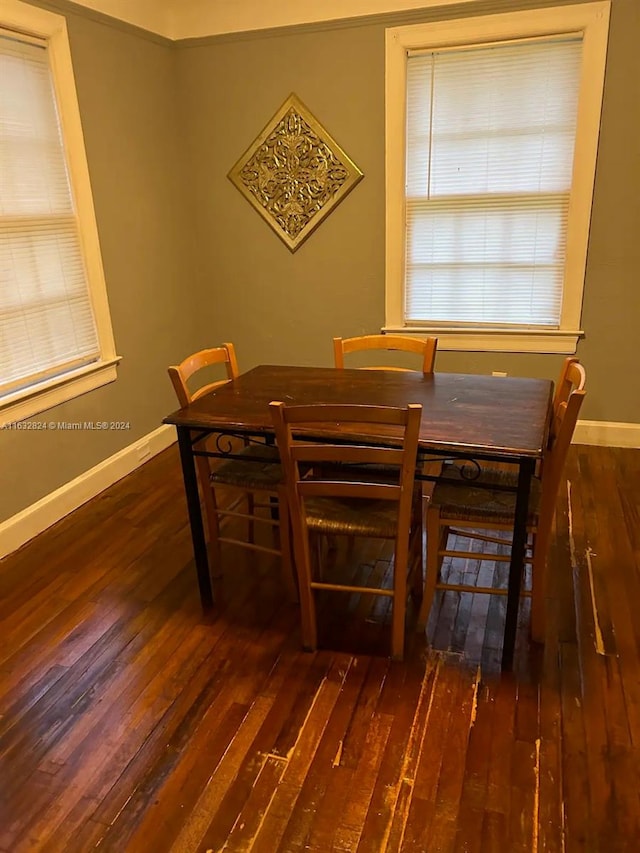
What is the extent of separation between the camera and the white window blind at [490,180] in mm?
3205

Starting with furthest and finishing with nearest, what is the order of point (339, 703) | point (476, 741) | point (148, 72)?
1. point (148, 72)
2. point (339, 703)
3. point (476, 741)

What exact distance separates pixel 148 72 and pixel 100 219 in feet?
3.24

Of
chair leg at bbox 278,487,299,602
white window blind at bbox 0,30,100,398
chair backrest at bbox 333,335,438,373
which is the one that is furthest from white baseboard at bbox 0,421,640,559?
chair backrest at bbox 333,335,438,373

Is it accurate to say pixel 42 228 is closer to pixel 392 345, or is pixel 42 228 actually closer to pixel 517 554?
pixel 392 345

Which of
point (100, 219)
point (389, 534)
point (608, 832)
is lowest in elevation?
point (608, 832)

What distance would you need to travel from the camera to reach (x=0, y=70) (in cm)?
256

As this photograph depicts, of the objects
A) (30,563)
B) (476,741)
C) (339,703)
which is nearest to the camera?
(476,741)

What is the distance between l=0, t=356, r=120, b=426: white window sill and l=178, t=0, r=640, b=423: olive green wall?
1.08 m

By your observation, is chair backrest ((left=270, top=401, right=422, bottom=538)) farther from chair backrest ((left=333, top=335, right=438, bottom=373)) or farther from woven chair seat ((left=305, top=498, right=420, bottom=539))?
chair backrest ((left=333, top=335, right=438, bottom=373))

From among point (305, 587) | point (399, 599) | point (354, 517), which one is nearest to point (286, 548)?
point (305, 587)

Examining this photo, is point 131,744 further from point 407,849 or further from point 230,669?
point 407,849

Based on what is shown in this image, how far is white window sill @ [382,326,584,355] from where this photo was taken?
11.5 ft

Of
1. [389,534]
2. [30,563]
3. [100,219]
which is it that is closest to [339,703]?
[389,534]

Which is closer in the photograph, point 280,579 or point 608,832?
point 608,832
